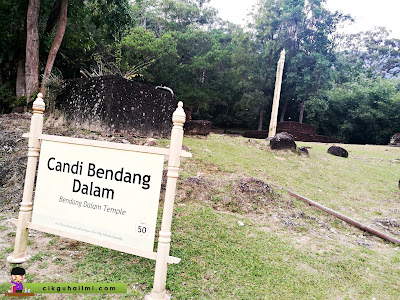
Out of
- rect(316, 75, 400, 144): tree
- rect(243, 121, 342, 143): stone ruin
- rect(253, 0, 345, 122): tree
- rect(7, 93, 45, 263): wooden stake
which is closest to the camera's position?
rect(7, 93, 45, 263): wooden stake

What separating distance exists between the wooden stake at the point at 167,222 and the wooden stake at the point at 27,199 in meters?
1.24

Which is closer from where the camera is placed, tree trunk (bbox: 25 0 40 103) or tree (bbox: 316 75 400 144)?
tree trunk (bbox: 25 0 40 103)

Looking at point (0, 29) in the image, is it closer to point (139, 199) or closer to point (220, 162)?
point (220, 162)

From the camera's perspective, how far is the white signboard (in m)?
2.16

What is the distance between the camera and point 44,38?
880cm

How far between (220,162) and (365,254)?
3291 mm

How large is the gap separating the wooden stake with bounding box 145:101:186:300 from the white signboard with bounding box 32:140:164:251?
3.5 inches

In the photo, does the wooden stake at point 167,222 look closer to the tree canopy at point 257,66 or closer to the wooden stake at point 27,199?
the wooden stake at point 27,199

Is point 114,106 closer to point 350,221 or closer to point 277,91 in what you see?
point 350,221

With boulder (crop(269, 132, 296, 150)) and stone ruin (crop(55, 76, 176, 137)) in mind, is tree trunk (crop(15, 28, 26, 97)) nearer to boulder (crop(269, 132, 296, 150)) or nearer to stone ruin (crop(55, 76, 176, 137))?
stone ruin (crop(55, 76, 176, 137))

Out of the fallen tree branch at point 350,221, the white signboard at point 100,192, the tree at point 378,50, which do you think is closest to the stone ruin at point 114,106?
the white signboard at point 100,192

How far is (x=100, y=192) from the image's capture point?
90.7 inches

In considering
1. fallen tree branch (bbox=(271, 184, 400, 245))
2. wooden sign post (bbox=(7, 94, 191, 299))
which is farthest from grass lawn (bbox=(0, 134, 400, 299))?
wooden sign post (bbox=(7, 94, 191, 299))

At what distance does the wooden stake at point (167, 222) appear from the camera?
2.03 m
